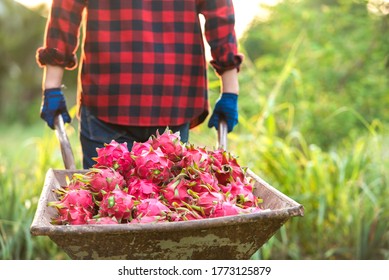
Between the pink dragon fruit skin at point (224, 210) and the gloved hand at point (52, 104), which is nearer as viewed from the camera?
the pink dragon fruit skin at point (224, 210)

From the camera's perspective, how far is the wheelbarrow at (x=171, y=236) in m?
1.58

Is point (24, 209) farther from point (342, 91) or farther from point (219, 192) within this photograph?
point (342, 91)

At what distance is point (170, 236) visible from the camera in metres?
1.64

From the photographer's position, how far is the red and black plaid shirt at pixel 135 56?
244 centimetres

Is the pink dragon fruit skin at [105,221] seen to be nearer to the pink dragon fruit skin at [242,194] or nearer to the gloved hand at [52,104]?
the pink dragon fruit skin at [242,194]

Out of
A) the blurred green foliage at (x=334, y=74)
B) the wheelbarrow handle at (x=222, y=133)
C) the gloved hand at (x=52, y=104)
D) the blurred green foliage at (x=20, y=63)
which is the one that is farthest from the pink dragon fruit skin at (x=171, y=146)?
the blurred green foliage at (x=20, y=63)

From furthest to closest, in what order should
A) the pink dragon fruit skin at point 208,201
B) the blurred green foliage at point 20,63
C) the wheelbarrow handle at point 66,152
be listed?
1. the blurred green foliage at point 20,63
2. the wheelbarrow handle at point 66,152
3. the pink dragon fruit skin at point 208,201

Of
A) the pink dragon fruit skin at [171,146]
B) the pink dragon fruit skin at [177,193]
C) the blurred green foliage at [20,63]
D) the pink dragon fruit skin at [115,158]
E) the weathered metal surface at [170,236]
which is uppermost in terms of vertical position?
the pink dragon fruit skin at [171,146]

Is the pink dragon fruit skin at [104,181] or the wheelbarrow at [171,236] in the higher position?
the pink dragon fruit skin at [104,181]

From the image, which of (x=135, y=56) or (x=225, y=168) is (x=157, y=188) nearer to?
(x=225, y=168)

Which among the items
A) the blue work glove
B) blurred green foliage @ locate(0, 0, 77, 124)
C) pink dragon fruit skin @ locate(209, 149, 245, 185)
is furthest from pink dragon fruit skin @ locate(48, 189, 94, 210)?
blurred green foliage @ locate(0, 0, 77, 124)

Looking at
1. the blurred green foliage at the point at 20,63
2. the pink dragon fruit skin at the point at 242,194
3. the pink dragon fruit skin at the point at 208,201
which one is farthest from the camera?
the blurred green foliage at the point at 20,63

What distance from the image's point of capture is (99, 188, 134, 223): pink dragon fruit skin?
1661mm

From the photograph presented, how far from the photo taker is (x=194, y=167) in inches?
70.7
